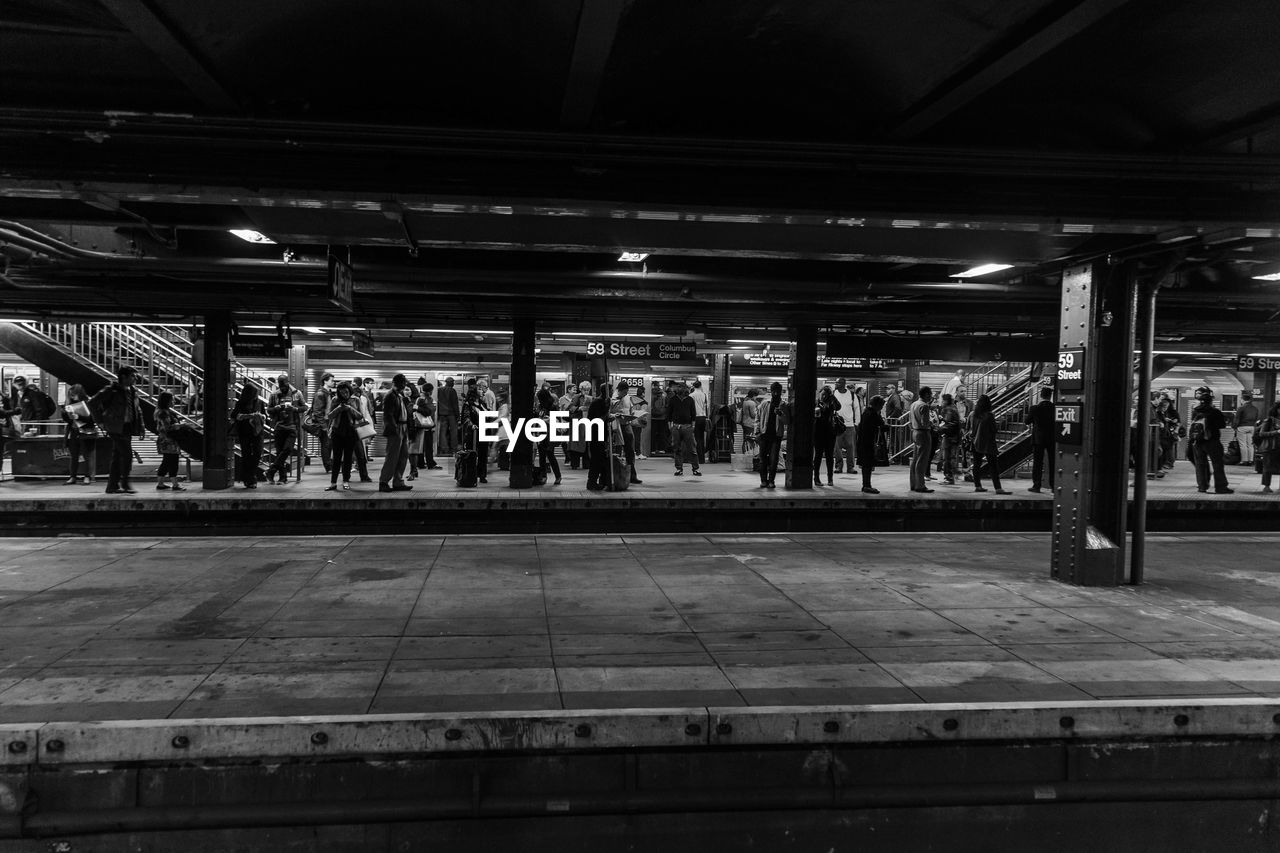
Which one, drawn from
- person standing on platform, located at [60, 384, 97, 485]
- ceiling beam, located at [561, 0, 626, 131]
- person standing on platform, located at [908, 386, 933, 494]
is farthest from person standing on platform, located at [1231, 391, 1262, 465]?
person standing on platform, located at [60, 384, 97, 485]

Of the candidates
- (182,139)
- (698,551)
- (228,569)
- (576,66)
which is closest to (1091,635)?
(698,551)

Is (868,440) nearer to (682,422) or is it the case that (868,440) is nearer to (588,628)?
(682,422)

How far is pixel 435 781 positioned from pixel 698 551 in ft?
17.7

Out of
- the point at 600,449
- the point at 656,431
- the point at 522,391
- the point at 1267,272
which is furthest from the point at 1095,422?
the point at 656,431

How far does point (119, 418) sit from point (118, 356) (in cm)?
695

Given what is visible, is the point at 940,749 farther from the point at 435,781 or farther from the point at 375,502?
the point at 375,502

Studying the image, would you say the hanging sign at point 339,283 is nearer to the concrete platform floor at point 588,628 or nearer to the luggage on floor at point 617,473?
the concrete platform floor at point 588,628

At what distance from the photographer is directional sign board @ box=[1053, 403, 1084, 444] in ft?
24.0

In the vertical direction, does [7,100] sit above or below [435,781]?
above

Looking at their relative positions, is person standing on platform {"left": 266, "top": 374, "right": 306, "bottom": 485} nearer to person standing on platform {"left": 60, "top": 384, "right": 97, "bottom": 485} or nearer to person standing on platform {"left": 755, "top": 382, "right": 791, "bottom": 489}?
person standing on platform {"left": 60, "top": 384, "right": 97, "bottom": 485}

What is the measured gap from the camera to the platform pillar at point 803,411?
14672 mm

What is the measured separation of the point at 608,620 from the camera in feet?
19.8

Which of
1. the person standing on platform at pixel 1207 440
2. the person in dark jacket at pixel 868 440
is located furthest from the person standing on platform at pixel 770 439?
the person standing on platform at pixel 1207 440

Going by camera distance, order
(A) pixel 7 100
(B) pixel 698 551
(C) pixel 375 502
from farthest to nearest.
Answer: (C) pixel 375 502, (B) pixel 698 551, (A) pixel 7 100
